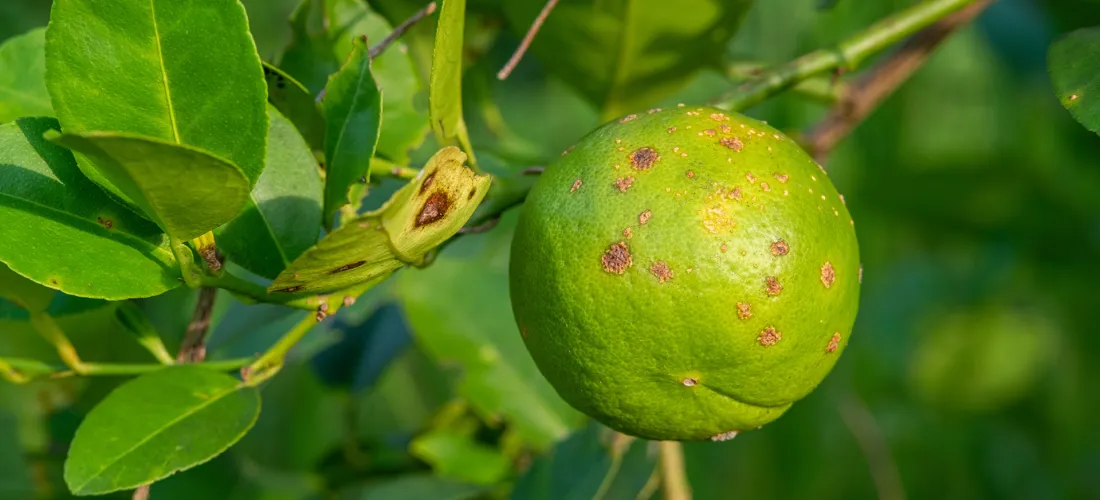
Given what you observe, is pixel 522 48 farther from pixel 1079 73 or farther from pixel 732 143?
pixel 1079 73

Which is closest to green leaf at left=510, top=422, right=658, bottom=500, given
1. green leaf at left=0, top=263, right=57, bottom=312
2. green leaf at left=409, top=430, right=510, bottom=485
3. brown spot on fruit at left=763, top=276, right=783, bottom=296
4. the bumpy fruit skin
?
green leaf at left=409, top=430, right=510, bottom=485

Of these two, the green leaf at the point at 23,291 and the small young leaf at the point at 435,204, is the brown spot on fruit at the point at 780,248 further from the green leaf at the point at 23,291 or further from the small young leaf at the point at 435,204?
the green leaf at the point at 23,291

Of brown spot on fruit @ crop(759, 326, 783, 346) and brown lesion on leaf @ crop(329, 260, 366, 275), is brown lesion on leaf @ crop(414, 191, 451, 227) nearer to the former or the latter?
brown lesion on leaf @ crop(329, 260, 366, 275)

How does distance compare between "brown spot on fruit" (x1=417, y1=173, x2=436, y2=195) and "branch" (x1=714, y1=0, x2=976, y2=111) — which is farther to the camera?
"branch" (x1=714, y1=0, x2=976, y2=111)

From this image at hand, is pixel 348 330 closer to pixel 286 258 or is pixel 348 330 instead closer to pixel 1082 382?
pixel 286 258

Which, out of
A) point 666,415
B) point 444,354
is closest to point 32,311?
point 666,415

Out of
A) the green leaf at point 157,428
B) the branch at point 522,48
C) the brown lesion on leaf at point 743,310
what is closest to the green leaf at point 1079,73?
the brown lesion on leaf at point 743,310

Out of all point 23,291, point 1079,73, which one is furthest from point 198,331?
point 1079,73
